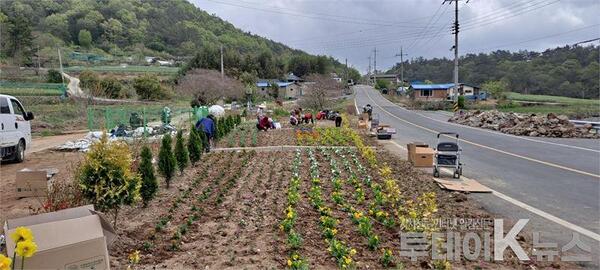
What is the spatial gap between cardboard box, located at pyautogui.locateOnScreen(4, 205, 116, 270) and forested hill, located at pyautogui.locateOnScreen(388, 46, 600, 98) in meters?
62.1

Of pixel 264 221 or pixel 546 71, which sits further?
pixel 546 71

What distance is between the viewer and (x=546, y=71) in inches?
2495

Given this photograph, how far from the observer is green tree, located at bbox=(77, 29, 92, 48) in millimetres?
77938

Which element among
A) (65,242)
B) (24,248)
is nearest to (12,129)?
(65,242)

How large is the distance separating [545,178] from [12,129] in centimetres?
1290

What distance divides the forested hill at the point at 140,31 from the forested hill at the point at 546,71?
117 ft

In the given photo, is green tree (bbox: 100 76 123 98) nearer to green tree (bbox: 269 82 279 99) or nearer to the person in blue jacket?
green tree (bbox: 269 82 279 99)

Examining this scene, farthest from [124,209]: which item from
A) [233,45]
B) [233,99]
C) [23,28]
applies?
[233,45]

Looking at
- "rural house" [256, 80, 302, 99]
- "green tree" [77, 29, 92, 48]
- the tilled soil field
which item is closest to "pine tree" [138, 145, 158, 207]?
the tilled soil field

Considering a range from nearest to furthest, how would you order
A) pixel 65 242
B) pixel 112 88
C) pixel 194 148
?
1. pixel 65 242
2. pixel 194 148
3. pixel 112 88

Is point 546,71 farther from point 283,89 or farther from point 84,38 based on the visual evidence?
point 84,38

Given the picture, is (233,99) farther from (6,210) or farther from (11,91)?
(6,210)

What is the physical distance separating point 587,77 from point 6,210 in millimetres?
63629

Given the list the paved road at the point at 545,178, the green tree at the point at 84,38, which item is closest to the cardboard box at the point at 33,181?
the paved road at the point at 545,178
